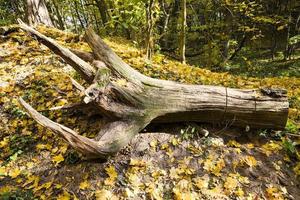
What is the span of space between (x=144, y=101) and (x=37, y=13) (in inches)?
227

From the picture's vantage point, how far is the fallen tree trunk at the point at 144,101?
3.21 meters

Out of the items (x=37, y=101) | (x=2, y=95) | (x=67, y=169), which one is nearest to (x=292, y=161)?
Result: (x=67, y=169)

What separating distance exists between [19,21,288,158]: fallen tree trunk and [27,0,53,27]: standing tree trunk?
4379 millimetres

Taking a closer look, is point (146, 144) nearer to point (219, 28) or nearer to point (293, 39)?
point (293, 39)

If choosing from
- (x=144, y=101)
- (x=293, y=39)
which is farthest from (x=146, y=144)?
(x=293, y=39)

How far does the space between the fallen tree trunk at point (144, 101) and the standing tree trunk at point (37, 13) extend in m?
4.38

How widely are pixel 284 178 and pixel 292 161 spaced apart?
12.4 inches

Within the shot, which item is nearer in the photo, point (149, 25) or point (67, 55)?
point (67, 55)

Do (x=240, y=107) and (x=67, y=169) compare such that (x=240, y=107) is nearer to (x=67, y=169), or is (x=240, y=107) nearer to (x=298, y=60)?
(x=67, y=169)

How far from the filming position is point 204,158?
337 cm

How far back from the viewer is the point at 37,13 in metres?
7.62

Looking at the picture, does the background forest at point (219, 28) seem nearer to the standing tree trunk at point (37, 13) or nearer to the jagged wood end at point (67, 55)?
the standing tree trunk at point (37, 13)

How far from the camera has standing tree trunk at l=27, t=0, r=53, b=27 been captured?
7.40 meters

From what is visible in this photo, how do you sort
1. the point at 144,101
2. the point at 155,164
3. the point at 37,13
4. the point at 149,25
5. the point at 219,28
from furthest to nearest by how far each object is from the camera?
the point at 219,28 < the point at 37,13 < the point at 149,25 < the point at 144,101 < the point at 155,164
